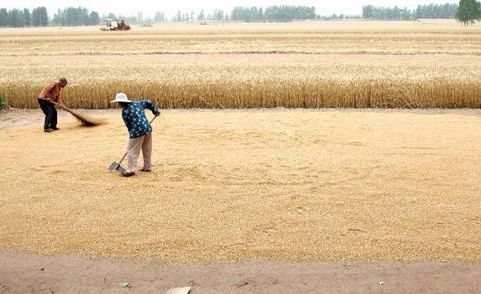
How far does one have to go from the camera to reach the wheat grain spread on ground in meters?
7.16

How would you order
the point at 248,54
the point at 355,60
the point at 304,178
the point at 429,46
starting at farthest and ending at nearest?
1. the point at 429,46
2. the point at 248,54
3. the point at 355,60
4. the point at 304,178

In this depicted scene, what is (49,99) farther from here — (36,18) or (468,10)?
(36,18)

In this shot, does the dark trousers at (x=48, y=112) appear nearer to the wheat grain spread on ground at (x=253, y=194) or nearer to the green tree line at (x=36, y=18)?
the wheat grain spread on ground at (x=253, y=194)

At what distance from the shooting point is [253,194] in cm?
901

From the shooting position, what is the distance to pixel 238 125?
48.0 ft

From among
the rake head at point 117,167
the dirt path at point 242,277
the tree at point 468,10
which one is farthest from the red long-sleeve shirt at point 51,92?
the tree at point 468,10

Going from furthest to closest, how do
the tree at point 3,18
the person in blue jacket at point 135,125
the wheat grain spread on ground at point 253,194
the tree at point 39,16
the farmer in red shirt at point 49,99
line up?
the tree at point 39,16 < the tree at point 3,18 < the farmer in red shirt at point 49,99 < the person in blue jacket at point 135,125 < the wheat grain spread on ground at point 253,194

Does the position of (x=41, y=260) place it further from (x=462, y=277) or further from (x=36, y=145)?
(x=36, y=145)

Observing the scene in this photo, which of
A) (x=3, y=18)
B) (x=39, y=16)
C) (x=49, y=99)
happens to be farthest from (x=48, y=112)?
(x=39, y=16)

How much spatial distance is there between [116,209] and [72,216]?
2.14ft

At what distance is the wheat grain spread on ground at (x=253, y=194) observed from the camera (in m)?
7.16

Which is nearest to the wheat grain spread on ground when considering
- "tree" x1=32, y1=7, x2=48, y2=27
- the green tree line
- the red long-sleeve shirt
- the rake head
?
the rake head

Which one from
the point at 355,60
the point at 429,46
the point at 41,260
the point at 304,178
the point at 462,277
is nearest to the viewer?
the point at 462,277

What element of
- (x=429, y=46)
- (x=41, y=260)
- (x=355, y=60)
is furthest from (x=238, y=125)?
(x=429, y=46)
